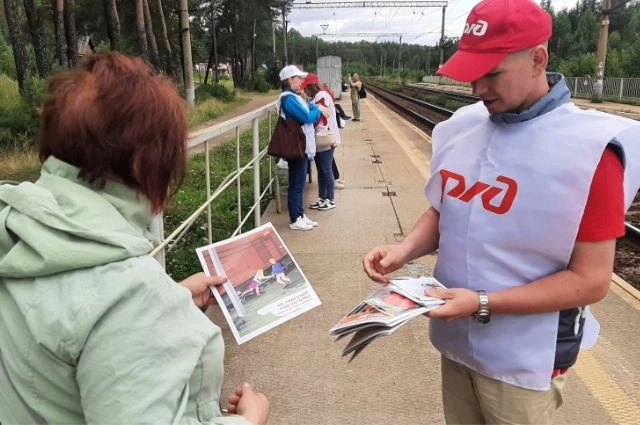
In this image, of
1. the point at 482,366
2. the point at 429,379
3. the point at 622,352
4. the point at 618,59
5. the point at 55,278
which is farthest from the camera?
the point at 618,59

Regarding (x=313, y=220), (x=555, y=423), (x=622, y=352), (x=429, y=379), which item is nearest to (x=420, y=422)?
(x=429, y=379)

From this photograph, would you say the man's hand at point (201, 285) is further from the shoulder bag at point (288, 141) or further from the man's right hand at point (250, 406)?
the shoulder bag at point (288, 141)

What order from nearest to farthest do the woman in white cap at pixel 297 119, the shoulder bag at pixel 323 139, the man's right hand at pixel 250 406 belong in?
the man's right hand at pixel 250 406 < the woman in white cap at pixel 297 119 < the shoulder bag at pixel 323 139

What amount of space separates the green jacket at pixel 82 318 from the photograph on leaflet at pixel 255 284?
596 millimetres

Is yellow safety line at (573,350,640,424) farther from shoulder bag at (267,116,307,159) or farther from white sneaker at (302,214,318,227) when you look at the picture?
shoulder bag at (267,116,307,159)

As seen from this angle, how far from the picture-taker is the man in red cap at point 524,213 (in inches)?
56.3

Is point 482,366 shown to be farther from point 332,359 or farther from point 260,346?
point 260,346

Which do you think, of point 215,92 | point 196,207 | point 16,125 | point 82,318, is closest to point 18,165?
point 16,125

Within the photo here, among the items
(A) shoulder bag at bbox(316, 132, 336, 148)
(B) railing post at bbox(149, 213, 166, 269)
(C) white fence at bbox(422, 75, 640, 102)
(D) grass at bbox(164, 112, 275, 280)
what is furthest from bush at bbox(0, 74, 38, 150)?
(C) white fence at bbox(422, 75, 640, 102)

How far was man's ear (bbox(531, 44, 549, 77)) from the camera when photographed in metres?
1.50

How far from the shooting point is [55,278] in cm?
92

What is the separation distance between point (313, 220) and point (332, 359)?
10.5ft

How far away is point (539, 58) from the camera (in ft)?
4.96

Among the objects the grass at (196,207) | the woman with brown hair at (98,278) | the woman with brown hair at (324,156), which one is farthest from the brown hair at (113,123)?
the woman with brown hair at (324,156)
